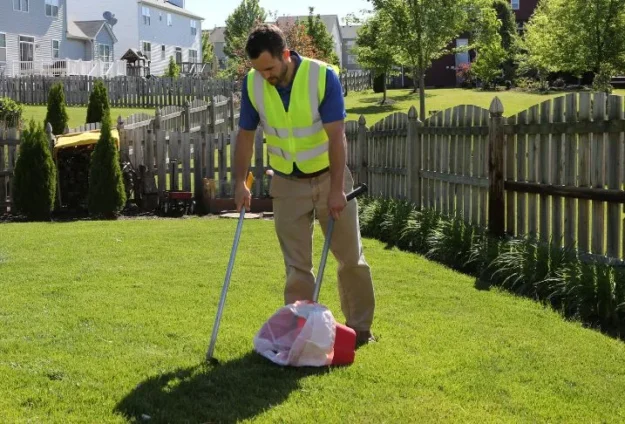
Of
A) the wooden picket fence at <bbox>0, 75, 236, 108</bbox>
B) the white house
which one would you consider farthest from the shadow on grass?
the white house

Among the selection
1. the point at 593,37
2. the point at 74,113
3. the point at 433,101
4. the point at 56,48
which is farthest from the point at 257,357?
the point at 56,48

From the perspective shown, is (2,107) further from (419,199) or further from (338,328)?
(338,328)

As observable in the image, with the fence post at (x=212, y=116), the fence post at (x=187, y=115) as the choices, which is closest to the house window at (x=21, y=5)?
the fence post at (x=212, y=116)

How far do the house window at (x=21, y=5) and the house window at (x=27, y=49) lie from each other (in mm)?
1435

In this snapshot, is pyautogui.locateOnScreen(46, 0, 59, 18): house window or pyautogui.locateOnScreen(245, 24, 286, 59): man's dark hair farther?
pyautogui.locateOnScreen(46, 0, 59, 18): house window

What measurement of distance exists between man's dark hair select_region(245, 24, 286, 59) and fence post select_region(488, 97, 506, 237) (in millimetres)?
4458

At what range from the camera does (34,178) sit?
533 inches

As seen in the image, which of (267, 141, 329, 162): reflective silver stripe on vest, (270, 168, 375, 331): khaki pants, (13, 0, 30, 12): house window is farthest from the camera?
(13, 0, 30, 12): house window

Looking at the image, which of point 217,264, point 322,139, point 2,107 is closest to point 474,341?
point 322,139

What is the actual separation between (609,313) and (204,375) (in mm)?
3260

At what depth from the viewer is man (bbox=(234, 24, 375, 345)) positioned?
5.02 m

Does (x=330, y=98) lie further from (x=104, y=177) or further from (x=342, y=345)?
(x=104, y=177)

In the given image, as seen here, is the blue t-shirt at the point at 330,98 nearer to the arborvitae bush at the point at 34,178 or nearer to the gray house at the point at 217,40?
the arborvitae bush at the point at 34,178

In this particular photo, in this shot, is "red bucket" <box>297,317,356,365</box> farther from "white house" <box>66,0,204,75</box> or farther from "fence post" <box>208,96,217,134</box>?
"white house" <box>66,0,204,75</box>
